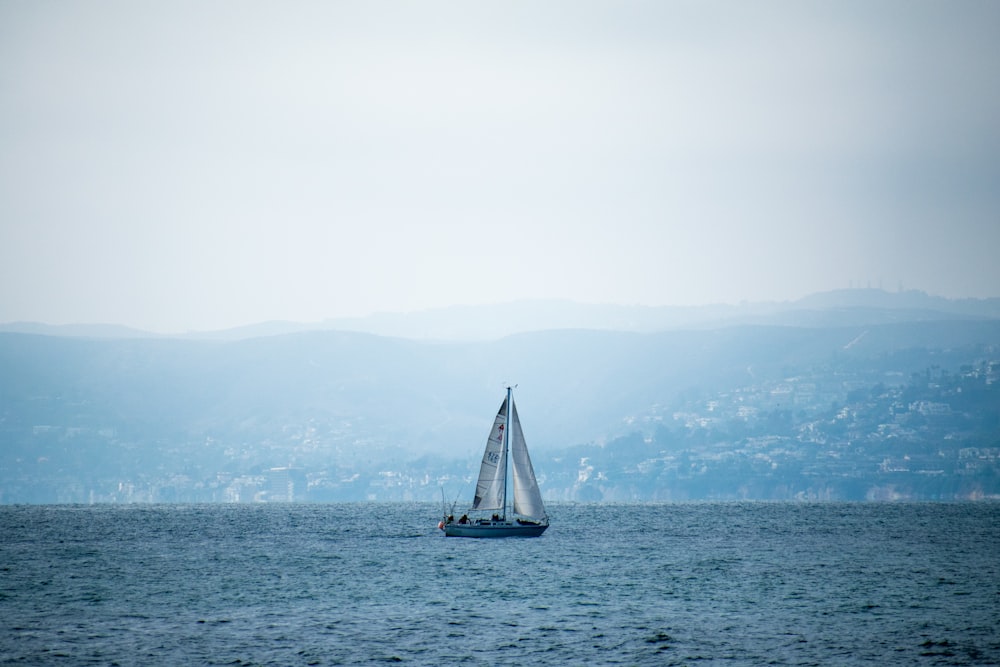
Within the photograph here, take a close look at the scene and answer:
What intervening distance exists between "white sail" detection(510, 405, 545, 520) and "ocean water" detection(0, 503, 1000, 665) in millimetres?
3937

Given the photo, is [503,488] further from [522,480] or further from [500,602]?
[500,602]

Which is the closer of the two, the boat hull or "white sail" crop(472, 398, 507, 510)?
"white sail" crop(472, 398, 507, 510)

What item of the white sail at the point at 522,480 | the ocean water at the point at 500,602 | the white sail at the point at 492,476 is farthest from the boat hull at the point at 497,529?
the white sail at the point at 492,476

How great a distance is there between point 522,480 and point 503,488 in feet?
7.04

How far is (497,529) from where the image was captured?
407 ft

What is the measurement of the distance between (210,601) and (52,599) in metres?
10.7

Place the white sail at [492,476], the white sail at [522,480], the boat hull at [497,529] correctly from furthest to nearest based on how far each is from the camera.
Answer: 1. the boat hull at [497,529]
2. the white sail at [522,480]
3. the white sail at [492,476]

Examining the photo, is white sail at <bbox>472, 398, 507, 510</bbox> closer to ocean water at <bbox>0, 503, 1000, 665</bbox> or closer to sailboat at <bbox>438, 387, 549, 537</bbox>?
sailboat at <bbox>438, 387, 549, 537</bbox>

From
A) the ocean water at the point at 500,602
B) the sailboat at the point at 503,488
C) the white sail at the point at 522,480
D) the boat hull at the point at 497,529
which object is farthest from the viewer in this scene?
the boat hull at the point at 497,529

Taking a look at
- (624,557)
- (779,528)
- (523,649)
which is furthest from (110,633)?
(779,528)

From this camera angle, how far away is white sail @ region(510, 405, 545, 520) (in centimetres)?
11738

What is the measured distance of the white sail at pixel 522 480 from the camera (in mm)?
117375

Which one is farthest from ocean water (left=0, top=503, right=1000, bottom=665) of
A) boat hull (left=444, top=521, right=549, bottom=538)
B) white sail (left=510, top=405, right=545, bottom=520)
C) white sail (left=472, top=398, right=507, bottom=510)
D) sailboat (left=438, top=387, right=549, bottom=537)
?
white sail (left=472, top=398, right=507, bottom=510)

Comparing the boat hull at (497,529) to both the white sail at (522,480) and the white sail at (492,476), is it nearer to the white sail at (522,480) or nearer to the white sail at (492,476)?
the white sail at (522,480)
